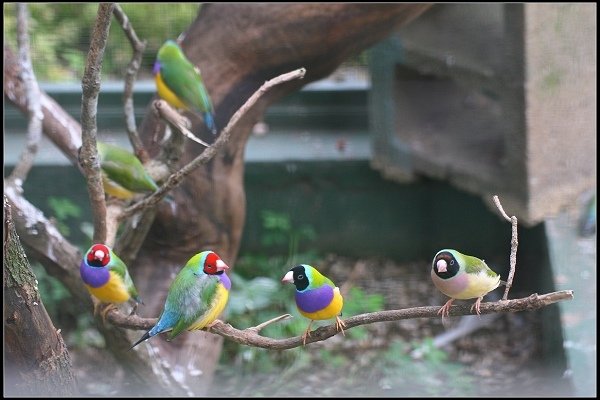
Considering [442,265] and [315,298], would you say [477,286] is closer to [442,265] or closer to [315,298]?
[442,265]

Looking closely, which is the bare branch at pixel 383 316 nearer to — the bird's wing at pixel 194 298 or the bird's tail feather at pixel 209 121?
the bird's wing at pixel 194 298

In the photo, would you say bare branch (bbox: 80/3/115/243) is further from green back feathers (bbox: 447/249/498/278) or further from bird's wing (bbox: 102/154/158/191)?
green back feathers (bbox: 447/249/498/278)

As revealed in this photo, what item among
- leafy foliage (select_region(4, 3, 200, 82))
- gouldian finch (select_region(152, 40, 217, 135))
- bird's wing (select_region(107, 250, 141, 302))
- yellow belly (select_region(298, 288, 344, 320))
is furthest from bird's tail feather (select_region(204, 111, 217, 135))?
leafy foliage (select_region(4, 3, 200, 82))

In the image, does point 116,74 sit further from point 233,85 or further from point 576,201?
point 576,201

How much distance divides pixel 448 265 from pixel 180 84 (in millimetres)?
819

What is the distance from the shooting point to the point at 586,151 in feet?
7.51

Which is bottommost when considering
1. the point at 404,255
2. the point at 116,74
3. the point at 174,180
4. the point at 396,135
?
the point at 174,180

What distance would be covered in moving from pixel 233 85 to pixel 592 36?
1.01 metres

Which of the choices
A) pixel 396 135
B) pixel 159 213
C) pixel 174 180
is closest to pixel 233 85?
pixel 159 213

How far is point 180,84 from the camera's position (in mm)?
1642

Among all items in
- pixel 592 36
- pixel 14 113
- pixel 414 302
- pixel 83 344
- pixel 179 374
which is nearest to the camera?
pixel 179 374

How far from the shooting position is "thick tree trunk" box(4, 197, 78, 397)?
3.46ft

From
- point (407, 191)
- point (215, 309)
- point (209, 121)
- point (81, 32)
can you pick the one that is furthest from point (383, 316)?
point (81, 32)

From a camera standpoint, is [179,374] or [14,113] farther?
[14,113]
